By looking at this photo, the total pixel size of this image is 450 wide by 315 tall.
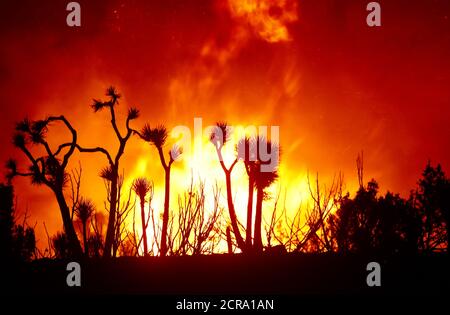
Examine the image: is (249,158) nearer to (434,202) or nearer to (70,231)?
(70,231)

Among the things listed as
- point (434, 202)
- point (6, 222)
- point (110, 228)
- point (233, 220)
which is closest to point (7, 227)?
point (6, 222)

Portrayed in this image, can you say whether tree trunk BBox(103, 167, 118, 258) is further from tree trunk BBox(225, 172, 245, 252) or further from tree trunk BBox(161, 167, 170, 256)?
tree trunk BBox(225, 172, 245, 252)

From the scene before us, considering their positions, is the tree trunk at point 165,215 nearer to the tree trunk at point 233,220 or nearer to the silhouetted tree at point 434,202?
the tree trunk at point 233,220

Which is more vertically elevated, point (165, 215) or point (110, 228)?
point (165, 215)

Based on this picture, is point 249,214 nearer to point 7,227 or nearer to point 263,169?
point 263,169

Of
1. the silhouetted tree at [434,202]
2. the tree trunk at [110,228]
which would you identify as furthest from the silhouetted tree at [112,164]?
the silhouetted tree at [434,202]

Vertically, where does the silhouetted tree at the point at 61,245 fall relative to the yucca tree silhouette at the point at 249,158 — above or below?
below

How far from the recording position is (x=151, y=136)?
12.3m

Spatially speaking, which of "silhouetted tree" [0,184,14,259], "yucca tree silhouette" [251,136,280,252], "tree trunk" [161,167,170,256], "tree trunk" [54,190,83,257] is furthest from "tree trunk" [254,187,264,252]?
"silhouetted tree" [0,184,14,259]

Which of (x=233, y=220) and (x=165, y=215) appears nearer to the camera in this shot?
(x=165, y=215)

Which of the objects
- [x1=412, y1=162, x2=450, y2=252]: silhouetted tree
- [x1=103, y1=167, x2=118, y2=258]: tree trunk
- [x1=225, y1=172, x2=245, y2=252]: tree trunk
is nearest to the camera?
[x1=103, y1=167, x2=118, y2=258]: tree trunk

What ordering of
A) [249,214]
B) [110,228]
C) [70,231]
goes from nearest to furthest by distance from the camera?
[110,228], [249,214], [70,231]

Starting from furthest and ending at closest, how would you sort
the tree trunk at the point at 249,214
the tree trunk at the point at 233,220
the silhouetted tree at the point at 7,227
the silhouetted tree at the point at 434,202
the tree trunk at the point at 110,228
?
the silhouetted tree at the point at 434,202, the tree trunk at the point at 233,220, the tree trunk at the point at 249,214, the tree trunk at the point at 110,228, the silhouetted tree at the point at 7,227

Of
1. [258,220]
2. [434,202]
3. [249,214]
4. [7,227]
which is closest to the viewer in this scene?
[7,227]
